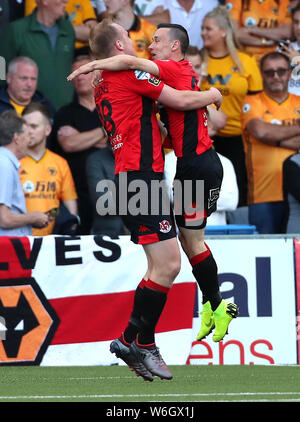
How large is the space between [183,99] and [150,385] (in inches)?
81.5

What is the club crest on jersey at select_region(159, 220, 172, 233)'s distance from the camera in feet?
22.3

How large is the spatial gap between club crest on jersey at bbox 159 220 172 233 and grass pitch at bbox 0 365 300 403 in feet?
3.64

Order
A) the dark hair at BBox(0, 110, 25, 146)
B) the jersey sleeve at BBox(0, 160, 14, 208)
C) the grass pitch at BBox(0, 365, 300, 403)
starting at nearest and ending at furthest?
the grass pitch at BBox(0, 365, 300, 403) → the jersey sleeve at BBox(0, 160, 14, 208) → the dark hair at BBox(0, 110, 25, 146)

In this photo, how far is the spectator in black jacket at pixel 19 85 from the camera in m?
10.6

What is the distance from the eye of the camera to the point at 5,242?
8.84 metres

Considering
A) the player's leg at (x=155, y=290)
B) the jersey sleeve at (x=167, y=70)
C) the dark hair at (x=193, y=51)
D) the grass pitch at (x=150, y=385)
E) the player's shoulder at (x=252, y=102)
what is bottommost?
the grass pitch at (x=150, y=385)

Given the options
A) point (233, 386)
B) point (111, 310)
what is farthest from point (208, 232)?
point (233, 386)

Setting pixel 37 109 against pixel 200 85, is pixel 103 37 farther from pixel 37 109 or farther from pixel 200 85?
pixel 200 85

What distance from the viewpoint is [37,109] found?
34.0ft

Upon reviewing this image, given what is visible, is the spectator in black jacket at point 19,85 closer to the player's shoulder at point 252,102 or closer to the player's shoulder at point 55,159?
the player's shoulder at point 55,159

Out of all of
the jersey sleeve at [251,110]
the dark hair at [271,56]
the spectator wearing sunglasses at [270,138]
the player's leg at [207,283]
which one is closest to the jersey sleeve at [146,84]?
the player's leg at [207,283]

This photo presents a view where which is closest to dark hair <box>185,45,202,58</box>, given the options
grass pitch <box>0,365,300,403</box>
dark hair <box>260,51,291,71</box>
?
dark hair <box>260,51,291,71</box>

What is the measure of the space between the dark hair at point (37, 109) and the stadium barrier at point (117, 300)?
6.36ft

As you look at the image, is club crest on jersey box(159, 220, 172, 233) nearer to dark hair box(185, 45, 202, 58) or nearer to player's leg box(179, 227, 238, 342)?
player's leg box(179, 227, 238, 342)
